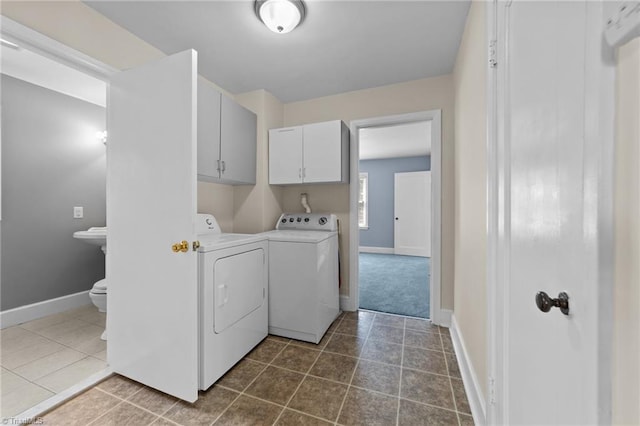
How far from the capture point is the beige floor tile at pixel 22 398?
4.25ft

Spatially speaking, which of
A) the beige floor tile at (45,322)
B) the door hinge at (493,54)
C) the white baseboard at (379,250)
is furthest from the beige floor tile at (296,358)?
the white baseboard at (379,250)

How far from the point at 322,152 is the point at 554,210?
78.9 inches

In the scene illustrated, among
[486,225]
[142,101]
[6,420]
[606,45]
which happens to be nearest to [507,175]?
[486,225]

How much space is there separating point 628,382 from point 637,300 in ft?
0.45

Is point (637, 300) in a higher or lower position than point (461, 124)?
lower

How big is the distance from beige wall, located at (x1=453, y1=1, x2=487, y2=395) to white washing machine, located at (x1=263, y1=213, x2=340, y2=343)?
42.1 inches

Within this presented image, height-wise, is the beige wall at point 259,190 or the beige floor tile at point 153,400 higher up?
the beige wall at point 259,190

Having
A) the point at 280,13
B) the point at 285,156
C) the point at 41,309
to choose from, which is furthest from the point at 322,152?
the point at 41,309

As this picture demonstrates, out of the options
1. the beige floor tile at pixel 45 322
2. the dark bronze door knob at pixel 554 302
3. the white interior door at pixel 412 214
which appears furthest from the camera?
the white interior door at pixel 412 214

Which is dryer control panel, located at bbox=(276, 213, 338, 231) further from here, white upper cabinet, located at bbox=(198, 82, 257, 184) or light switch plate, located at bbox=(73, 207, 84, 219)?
light switch plate, located at bbox=(73, 207, 84, 219)

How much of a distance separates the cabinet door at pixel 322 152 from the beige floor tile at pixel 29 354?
8.06ft

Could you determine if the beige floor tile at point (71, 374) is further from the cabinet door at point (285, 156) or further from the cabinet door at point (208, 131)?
the cabinet door at point (285, 156)

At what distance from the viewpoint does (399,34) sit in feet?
5.87

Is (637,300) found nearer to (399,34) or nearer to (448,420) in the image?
(448,420)
